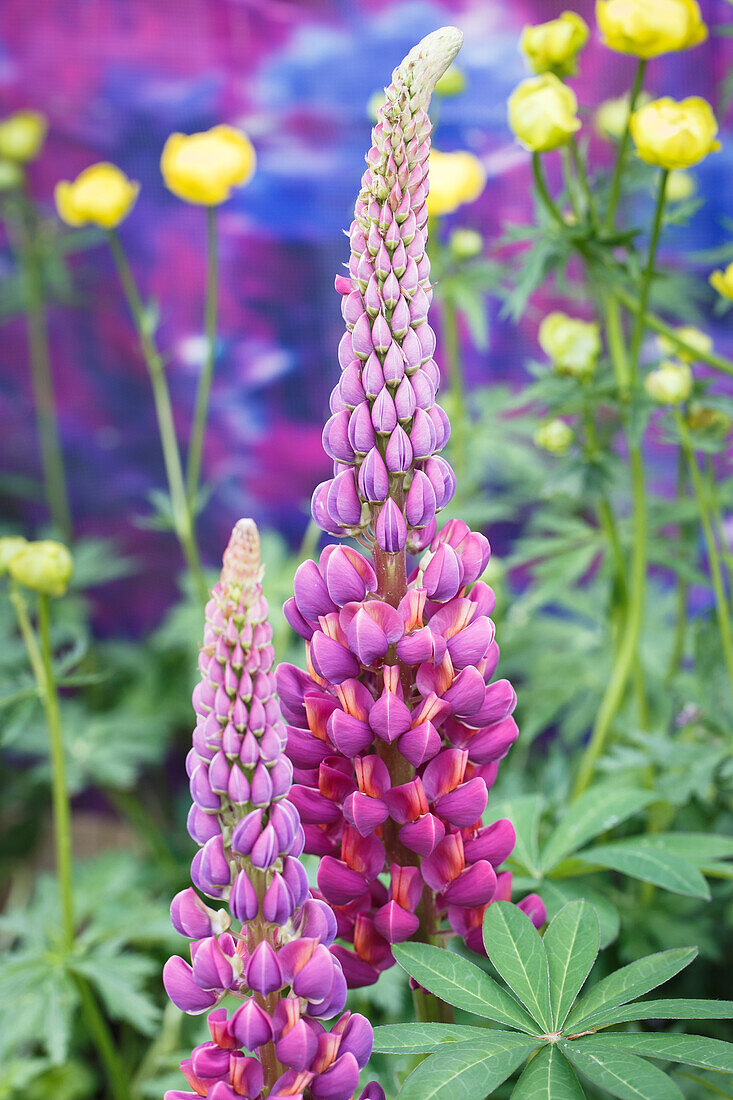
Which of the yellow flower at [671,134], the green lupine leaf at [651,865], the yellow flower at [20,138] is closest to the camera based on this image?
the green lupine leaf at [651,865]

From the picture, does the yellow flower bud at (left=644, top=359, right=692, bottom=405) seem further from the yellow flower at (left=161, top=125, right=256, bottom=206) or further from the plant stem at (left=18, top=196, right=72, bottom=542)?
the plant stem at (left=18, top=196, right=72, bottom=542)

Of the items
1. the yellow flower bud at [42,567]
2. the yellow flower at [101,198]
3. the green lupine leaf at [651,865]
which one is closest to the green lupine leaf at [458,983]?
the green lupine leaf at [651,865]

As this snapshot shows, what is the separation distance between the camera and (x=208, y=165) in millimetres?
1085

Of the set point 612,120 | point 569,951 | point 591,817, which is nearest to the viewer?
Answer: point 569,951

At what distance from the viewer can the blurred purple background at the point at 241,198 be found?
158 centimetres

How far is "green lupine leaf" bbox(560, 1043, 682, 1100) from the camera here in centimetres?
39

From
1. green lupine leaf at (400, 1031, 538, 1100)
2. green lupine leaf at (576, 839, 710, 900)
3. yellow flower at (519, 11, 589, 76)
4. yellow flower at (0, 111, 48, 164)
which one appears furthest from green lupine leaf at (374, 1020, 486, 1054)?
yellow flower at (0, 111, 48, 164)

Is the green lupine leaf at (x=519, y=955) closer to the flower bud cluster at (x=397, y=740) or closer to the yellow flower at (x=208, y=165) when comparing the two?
the flower bud cluster at (x=397, y=740)

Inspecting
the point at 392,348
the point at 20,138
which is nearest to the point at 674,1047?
the point at 392,348

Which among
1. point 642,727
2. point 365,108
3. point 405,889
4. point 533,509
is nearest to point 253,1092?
point 405,889

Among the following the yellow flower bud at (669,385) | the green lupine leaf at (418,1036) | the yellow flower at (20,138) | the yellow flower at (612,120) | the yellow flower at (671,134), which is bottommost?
the green lupine leaf at (418,1036)

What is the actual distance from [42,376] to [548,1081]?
63.2 inches

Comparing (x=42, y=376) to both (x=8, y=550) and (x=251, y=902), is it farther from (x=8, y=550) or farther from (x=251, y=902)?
(x=251, y=902)

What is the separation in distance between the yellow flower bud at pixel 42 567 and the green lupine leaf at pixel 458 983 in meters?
0.50
